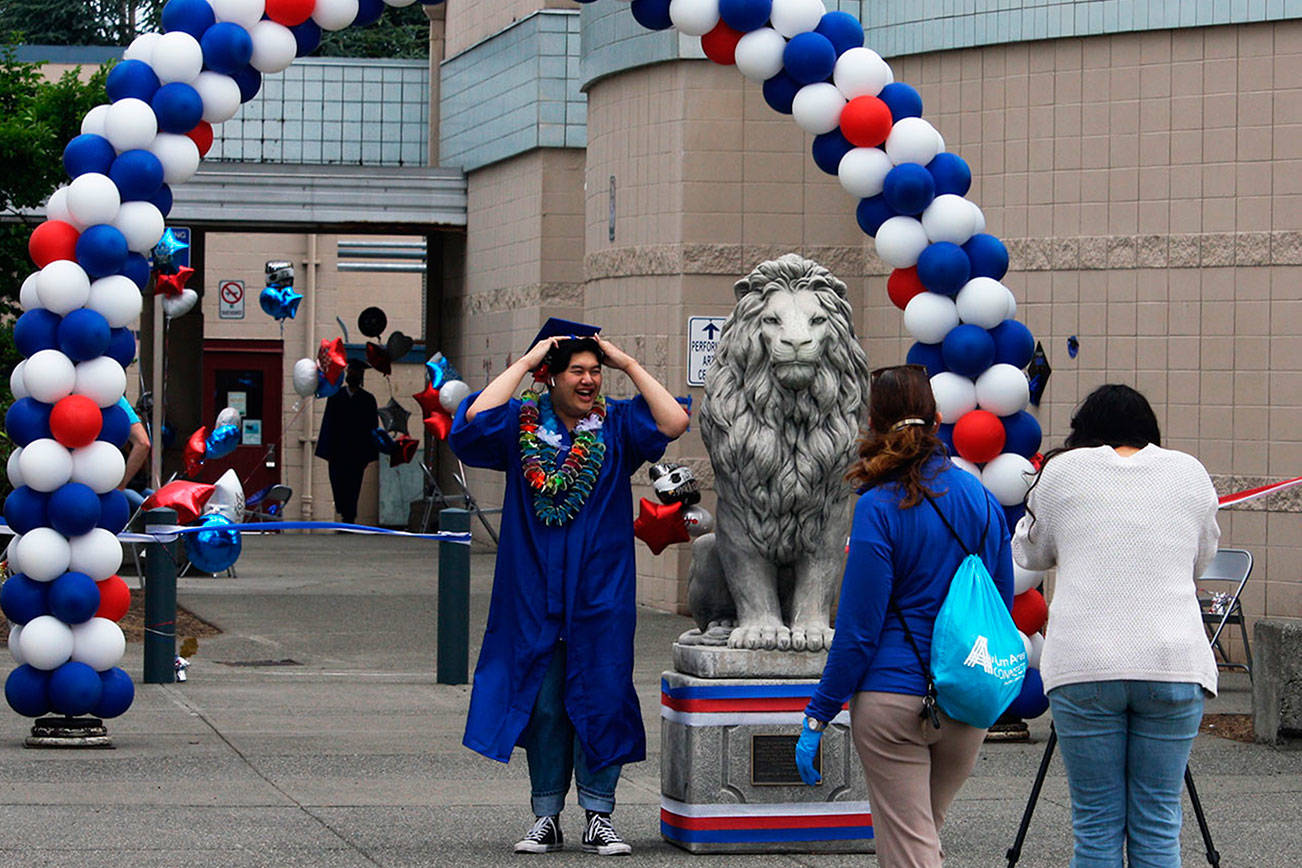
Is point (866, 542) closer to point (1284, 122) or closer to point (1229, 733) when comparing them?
point (1229, 733)

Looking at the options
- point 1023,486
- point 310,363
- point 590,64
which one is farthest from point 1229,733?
point 310,363

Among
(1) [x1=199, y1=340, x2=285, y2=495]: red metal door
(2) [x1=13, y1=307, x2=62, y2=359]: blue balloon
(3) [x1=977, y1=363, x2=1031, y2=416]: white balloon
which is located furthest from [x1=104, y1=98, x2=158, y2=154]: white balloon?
(1) [x1=199, y1=340, x2=285, y2=495]: red metal door

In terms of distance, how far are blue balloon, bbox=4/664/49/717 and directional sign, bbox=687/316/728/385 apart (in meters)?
6.92

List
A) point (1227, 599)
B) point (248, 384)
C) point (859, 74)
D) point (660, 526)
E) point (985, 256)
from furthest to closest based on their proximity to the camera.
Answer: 1. point (248, 384)
2. point (1227, 599)
3. point (660, 526)
4. point (985, 256)
5. point (859, 74)

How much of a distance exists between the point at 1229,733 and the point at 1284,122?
4264mm

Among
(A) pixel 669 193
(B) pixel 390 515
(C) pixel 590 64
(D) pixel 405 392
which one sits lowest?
(B) pixel 390 515

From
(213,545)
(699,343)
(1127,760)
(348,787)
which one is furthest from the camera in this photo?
(699,343)

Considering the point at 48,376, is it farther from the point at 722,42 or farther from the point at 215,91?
the point at 722,42

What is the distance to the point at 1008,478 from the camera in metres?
9.41

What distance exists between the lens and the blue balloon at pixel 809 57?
9242mm

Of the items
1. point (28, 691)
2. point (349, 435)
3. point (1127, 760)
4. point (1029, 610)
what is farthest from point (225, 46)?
point (349, 435)

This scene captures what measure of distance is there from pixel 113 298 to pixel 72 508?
0.98 metres

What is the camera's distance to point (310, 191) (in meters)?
21.9

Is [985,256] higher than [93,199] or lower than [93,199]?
lower
